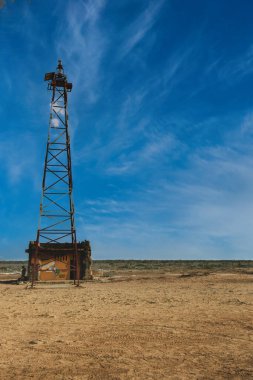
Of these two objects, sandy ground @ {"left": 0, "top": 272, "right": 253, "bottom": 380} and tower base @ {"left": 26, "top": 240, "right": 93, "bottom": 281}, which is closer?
sandy ground @ {"left": 0, "top": 272, "right": 253, "bottom": 380}

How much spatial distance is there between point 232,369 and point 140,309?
8157 millimetres

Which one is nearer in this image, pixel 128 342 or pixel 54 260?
pixel 128 342

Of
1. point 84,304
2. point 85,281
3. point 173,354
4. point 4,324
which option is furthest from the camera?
point 85,281

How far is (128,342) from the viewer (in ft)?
30.4

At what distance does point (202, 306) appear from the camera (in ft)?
51.4

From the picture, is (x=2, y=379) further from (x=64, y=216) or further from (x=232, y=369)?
(x=64, y=216)

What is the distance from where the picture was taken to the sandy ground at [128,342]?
703cm

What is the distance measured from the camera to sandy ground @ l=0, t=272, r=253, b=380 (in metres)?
7.03

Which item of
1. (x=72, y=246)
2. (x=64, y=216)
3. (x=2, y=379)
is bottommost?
(x=2, y=379)

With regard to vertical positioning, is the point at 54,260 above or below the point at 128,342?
above

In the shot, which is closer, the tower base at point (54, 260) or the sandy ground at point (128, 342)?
the sandy ground at point (128, 342)

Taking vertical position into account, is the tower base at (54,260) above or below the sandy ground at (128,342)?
above

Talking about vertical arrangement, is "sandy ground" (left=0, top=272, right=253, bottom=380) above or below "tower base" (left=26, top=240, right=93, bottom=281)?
below

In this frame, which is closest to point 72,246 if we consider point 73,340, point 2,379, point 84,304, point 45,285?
point 45,285
